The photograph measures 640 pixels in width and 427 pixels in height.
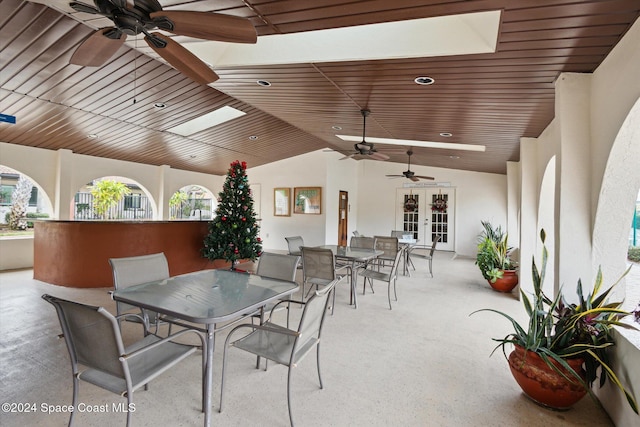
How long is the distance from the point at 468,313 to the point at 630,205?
7.54 feet

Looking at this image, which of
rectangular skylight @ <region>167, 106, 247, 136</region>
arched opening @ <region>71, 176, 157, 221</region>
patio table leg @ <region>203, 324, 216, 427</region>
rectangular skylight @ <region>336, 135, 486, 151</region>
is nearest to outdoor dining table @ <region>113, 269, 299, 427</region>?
patio table leg @ <region>203, 324, 216, 427</region>

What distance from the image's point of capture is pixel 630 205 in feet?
7.13

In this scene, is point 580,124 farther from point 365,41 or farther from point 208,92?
point 208,92

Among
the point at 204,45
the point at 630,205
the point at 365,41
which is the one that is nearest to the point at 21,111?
the point at 204,45

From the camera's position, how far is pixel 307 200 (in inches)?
374

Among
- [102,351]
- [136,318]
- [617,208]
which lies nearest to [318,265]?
[136,318]

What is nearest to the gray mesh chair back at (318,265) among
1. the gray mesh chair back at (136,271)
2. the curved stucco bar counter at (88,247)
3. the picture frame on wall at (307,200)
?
the gray mesh chair back at (136,271)

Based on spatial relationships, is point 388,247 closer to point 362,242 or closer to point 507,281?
point 362,242

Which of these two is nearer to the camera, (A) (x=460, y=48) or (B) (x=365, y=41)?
(A) (x=460, y=48)

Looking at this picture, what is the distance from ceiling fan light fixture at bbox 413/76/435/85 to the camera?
2.99 metres

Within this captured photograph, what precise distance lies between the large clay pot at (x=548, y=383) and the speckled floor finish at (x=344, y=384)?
0.09m

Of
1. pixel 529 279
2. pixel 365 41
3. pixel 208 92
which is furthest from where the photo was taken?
pixel 208 92

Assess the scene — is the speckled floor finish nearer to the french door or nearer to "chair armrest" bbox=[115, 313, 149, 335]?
"chair armrest" bbox=[115, 313, 149, 335]

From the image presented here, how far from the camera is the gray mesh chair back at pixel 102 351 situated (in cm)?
151
